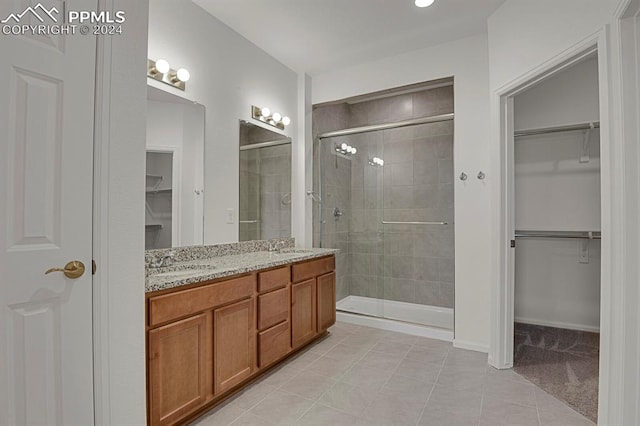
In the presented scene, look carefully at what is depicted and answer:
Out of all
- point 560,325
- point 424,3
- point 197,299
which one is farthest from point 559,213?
point 197,299

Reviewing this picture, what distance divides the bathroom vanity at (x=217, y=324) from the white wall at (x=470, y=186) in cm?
136

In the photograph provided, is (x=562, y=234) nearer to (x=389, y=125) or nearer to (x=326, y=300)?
(x=389, y=125)

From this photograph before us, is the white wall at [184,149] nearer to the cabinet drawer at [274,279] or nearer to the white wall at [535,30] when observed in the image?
the cabinet drawer at [274,279]

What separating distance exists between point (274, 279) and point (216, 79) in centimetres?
170

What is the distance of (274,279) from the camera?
2561 millimetres

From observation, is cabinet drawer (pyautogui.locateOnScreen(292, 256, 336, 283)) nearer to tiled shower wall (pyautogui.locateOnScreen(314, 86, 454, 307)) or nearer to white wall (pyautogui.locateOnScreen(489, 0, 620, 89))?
tiled shower wall (pyautogui.locateOnScreen(314, 86, 454, 307))

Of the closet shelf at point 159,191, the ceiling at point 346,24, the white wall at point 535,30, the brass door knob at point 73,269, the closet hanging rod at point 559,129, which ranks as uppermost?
the ceiling at point 346,24

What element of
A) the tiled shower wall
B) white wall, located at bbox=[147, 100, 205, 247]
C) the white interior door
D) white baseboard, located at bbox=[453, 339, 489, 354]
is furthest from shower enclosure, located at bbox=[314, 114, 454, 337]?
the white interior door

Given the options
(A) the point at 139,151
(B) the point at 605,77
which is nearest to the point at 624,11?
(B) the point at 605,77

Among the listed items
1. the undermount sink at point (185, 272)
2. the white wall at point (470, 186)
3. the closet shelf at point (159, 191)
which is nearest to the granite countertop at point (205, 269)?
the undermount sink at point (185, 272)

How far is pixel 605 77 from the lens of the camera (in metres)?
1.69

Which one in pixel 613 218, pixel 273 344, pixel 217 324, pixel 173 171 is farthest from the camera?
pixel 273 344

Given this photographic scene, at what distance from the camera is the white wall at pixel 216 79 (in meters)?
2.41

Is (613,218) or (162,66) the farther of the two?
(162,66)
